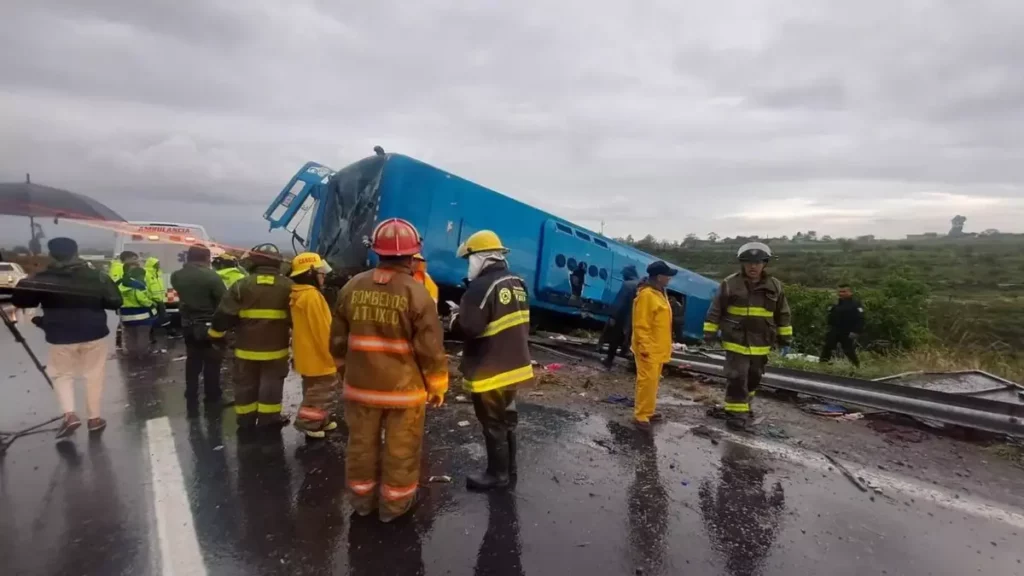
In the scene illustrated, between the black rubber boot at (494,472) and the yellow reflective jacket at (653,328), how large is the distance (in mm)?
1828

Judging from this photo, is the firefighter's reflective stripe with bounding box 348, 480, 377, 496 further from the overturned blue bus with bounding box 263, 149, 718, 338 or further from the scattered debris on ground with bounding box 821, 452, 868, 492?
the overturned blue bus with bounding box 263, 149, 718, 338

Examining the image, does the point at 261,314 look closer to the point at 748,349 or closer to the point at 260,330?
the point at 260,330

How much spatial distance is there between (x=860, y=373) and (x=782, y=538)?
4528 mm

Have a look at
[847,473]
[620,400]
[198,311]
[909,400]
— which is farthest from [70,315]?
[909,400]

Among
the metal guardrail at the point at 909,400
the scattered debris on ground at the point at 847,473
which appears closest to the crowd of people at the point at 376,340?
the scattered debris on ground at the point at 847,473

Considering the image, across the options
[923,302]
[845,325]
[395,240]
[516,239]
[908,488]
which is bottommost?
[908,488]

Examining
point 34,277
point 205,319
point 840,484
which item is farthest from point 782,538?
point 34,277

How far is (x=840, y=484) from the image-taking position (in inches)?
143

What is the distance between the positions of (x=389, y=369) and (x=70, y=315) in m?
3.04

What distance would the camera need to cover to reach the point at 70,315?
165 inches

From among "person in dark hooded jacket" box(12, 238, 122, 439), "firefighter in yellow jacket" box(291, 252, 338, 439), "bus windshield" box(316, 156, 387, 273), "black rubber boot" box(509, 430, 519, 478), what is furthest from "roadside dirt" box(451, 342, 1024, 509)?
"person in dark hooded jacket" box(12, 238, 122, 439)

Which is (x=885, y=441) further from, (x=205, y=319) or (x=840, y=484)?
(x=205, y=319)

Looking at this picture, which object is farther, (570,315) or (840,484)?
(570,315)

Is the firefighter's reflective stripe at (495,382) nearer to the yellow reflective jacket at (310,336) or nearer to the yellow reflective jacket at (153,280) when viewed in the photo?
the yellow reflective jacket at (310,336)
